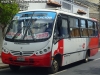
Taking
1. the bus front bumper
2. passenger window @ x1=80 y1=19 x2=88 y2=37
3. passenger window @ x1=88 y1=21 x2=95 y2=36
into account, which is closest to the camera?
the bus front bumper

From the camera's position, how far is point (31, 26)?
452 inches

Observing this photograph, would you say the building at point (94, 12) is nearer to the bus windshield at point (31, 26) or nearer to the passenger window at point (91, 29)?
the passenger window at point (91, 29)

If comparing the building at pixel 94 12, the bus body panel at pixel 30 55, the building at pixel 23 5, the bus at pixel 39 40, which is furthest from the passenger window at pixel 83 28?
the building at pixel 94 12

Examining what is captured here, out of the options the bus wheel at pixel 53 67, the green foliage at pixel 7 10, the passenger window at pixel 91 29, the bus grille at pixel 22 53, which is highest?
the green foliage at pixel 7 10

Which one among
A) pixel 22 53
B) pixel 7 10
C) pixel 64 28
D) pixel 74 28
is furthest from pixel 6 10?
pixel 22 53

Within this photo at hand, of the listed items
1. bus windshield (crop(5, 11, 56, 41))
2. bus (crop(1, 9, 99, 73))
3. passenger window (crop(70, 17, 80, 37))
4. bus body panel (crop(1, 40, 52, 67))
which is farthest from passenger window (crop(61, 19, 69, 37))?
bus body panel (crop(1, 40, 52, 67))

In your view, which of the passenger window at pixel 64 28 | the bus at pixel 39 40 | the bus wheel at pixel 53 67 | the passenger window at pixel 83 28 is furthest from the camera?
the passenger window at pixel 83 28

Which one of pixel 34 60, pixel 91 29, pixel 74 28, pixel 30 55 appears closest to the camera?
pixel 34 60

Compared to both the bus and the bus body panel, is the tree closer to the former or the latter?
the bus

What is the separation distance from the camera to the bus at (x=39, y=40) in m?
10.9

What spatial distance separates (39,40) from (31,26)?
2.72ft

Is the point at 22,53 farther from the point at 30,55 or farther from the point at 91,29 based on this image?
the point at 91,29

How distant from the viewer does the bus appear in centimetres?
1092

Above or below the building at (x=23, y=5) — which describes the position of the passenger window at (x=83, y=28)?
below
